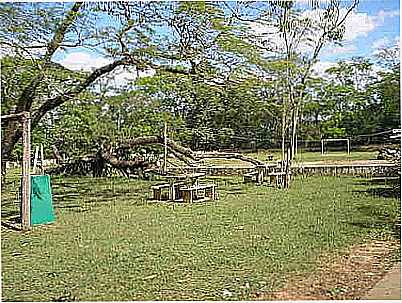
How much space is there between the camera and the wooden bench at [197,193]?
6496 mm

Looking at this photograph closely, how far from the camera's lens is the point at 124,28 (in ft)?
19.5

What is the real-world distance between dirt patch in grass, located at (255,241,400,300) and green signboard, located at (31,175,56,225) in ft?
8.60

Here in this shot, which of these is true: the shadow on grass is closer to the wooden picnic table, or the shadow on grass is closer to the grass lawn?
the grass lawn

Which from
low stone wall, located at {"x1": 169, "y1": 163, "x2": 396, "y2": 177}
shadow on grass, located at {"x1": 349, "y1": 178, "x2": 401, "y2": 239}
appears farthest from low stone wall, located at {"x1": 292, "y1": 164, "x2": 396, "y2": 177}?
shadow on grass, located at {"x1": 349, "y1": 178, "x2": 401, "y2": 239}

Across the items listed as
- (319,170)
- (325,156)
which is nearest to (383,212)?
(325,156)

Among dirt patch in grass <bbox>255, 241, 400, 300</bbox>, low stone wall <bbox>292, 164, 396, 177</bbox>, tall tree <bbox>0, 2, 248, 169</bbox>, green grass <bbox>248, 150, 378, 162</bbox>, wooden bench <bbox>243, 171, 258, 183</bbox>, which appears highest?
tall tree <bbox>0, 2, 248, 169</bbox>

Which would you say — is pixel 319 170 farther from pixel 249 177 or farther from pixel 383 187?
pixel 383 187

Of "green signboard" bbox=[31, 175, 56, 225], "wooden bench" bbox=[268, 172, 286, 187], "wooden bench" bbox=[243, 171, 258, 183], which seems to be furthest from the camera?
"wooden bench" bbox=[243, 171, 258, 183]

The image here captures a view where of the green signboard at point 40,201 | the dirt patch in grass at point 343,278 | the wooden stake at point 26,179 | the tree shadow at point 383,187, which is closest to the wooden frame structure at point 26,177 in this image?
the wooden stake at point 26,179

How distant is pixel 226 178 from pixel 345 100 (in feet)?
9.41

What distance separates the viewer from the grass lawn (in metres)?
2.87

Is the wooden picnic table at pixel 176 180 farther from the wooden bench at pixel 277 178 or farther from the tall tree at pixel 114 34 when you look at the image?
the wooden bench at pixel 277 178

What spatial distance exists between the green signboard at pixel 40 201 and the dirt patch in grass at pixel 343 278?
2.62 meters

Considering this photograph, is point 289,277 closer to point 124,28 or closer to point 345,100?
point 124,28
